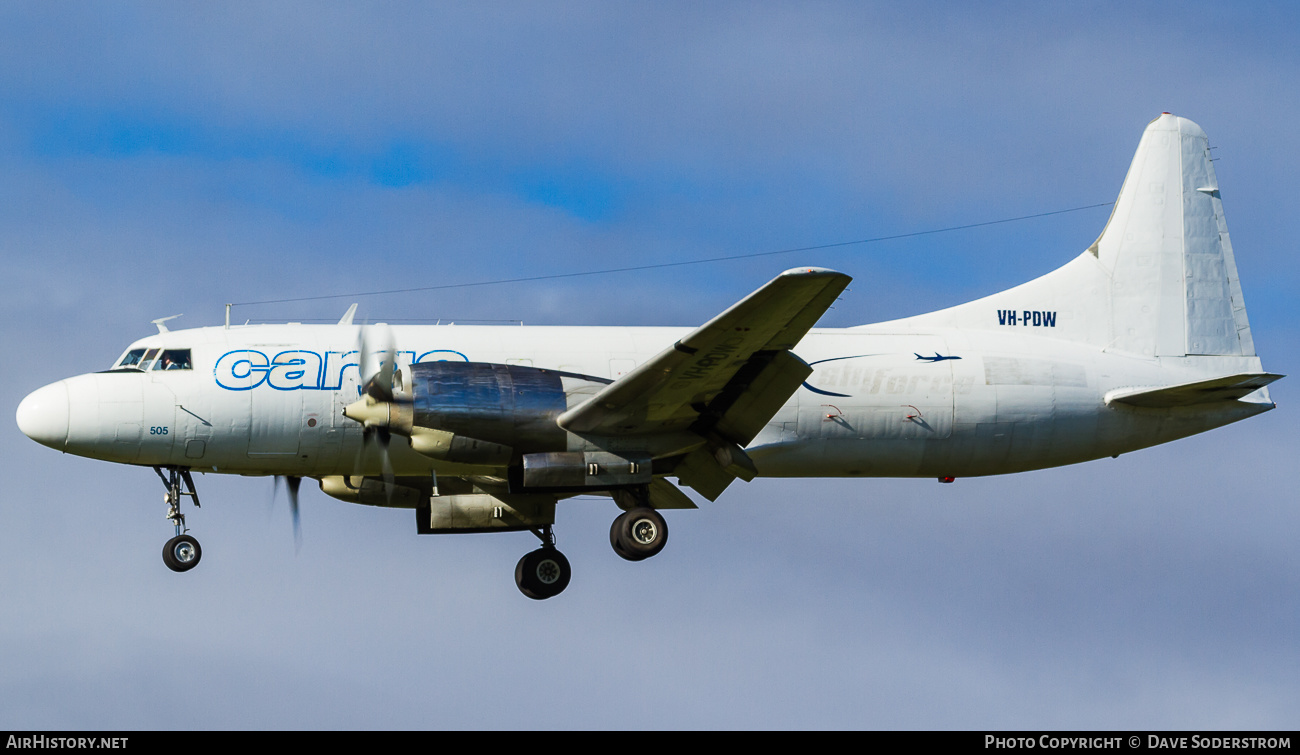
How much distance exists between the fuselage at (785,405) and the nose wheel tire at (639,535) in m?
2.25

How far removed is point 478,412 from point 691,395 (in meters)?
3.01

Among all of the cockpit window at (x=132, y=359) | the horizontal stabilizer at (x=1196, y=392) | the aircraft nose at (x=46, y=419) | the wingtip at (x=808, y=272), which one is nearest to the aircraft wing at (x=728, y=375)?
the wingtip at (x=808, y=272)

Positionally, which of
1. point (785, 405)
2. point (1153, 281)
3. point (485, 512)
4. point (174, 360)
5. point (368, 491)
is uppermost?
point (1153, 281)

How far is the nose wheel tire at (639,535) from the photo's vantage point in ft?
70.9

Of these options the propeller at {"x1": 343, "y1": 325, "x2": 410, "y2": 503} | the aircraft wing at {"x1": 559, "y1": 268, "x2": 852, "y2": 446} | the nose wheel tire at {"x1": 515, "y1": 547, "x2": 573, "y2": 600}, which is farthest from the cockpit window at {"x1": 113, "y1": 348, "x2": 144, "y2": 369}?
the nose wheel tire at {"x1": 515, "y1": 547, "x2": 573, "y2": 600}

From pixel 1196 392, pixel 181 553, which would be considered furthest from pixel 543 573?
pixel 1196 392

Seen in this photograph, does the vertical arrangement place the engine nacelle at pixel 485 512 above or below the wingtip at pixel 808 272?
below

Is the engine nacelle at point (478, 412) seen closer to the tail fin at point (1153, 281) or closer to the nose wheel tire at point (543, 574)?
the nose wheel tire at point (543, 574)

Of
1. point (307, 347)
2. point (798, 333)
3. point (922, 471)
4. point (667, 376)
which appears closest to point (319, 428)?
point (307, 347)

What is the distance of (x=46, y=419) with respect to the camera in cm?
2148

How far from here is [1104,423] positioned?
980 inches

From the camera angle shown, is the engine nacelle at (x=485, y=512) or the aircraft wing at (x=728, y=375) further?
the engine nacelle at (x=485, y=512)

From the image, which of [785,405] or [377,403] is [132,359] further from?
[785,405]
